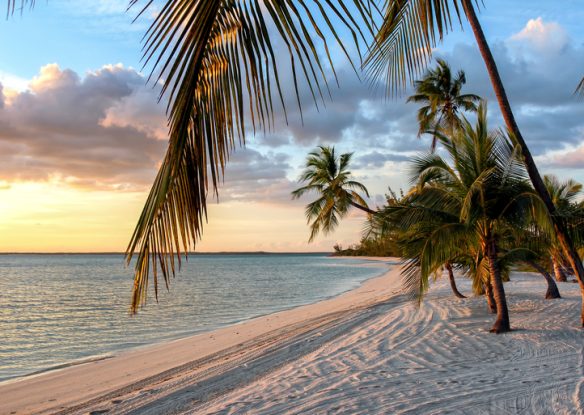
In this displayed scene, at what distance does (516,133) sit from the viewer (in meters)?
7.58

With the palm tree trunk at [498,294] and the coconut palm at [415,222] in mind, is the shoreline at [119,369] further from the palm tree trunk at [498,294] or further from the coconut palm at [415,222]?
the palm tree trunk at [498,294]

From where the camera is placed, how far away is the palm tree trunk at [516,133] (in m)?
7.16

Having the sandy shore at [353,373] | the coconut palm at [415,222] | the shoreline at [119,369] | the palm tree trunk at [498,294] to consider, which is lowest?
the shoreline at [119,369]

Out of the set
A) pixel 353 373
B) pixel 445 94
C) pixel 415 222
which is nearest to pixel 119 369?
pixel 353 373

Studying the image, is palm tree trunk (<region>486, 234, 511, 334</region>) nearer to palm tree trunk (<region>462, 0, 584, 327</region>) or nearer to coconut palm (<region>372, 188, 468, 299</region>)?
coconut palm (<region>372, 188, 468, 299</region>)

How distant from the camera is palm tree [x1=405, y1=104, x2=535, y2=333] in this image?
8.93 meters

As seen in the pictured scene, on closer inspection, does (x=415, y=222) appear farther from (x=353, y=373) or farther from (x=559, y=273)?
(x=559, y=273)

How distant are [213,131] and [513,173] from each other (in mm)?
8396

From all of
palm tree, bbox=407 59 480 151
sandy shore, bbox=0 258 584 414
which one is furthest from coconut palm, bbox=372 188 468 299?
palm tree, bbox=407 59 480 151

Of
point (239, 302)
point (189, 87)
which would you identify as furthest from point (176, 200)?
point (239, 302)

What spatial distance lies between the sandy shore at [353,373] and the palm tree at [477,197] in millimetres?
1366

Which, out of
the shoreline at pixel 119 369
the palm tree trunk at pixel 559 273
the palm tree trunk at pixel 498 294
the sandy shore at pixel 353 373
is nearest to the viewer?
the sandy shore at pixel 353 373

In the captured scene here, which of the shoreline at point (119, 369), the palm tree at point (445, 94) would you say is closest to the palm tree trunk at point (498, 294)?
the shoreline at point (119, 369)

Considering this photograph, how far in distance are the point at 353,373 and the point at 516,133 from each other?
4.48 metres
